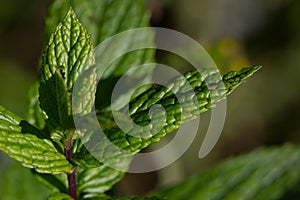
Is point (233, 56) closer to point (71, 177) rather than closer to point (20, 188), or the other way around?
point (20, 188)

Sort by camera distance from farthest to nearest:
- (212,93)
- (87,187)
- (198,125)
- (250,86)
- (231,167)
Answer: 1. (250,86)
2. (198,125)
3. (231,167)
4. (87,187)
5. (212,93)

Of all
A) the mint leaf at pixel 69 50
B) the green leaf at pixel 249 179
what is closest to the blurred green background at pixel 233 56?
the green leaf at pixel 249 179

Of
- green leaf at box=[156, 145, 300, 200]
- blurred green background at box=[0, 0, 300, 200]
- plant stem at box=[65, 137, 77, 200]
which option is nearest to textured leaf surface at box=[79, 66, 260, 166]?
plant stem at box=[65, 137, 77, 200]

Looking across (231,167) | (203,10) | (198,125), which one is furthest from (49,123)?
(203,10)

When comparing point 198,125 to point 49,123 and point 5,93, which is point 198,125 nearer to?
point 5,93

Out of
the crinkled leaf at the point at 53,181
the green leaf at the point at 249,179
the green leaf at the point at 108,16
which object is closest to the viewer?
the crinkled leaf at the point at 53,181

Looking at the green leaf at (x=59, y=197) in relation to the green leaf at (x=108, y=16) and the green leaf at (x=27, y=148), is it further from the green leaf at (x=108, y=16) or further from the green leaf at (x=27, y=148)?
the green leaf at (x=108, y=16)
